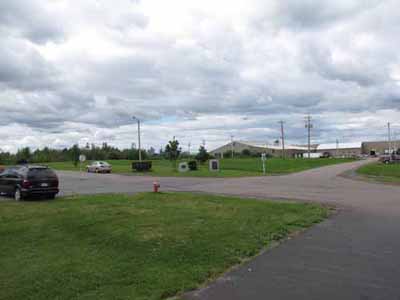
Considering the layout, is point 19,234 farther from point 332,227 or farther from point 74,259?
point 332,227

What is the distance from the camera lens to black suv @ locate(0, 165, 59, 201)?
15594mm

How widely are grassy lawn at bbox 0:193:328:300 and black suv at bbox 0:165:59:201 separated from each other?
3488 millimetres

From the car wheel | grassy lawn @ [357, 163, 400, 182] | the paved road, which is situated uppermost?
the car wheel

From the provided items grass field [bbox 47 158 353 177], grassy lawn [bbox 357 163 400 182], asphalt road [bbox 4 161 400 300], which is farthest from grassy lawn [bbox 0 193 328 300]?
grass field [bbox 47 158 353 177]

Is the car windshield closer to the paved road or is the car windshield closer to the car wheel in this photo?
the car wheel

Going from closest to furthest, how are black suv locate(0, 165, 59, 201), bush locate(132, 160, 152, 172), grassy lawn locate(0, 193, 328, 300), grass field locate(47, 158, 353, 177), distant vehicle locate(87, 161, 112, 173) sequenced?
grassy lawn locate(0, 193, 328, 300) < black suv locate(0, 165, 59, 201) < grass field locate(47, 158, 353, 177) < bush locate(132, 160, 152, 172) < distant vehicle locate(87, 161, 112, 173)

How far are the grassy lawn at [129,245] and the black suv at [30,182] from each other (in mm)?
3488

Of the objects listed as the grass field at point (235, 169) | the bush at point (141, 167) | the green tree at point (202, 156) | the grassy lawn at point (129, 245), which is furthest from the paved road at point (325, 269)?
the green tree at point (202, 156)

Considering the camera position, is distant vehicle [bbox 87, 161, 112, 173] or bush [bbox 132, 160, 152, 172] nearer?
bush [bbox 132, 160, 152, 172]

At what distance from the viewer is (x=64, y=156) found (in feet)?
315

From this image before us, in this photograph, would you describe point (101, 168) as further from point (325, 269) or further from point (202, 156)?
point (325, 269)

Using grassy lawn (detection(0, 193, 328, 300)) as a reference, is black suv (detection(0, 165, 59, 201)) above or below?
above

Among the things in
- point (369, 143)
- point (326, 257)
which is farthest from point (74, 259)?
point (369, 143)

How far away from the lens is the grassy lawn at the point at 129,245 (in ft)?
15.6
